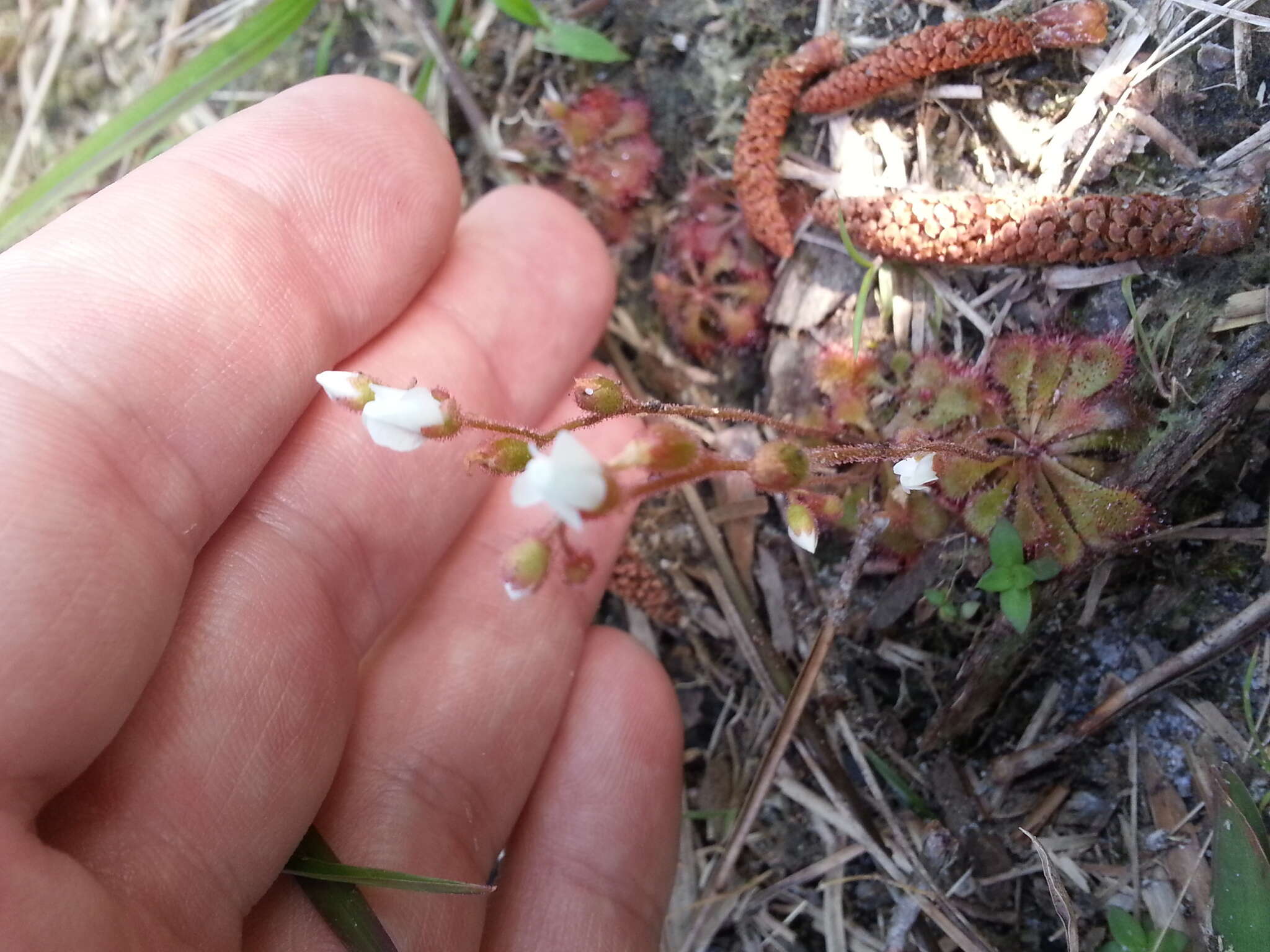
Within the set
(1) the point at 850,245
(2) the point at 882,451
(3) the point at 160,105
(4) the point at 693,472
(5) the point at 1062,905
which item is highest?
(3) the point at 160,105

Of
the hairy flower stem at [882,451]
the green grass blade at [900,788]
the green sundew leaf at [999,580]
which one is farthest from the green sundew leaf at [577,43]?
the green grass blade at [900,788]

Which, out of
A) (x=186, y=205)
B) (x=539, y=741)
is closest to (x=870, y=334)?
(x=539, y=741)

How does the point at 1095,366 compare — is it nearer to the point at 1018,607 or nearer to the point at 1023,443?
the point at 1023,443

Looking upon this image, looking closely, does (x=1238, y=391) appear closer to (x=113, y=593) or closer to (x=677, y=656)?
(x=677, y=656)

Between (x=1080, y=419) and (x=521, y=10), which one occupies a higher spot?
(x=521, y=10)

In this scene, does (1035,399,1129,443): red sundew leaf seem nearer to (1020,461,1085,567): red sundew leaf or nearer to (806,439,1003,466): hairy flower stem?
(1020,461,1085,567): red sundew leaf

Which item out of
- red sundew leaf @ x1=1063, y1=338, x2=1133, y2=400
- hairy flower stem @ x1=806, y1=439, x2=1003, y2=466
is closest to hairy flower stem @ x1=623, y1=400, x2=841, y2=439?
hairy flower stem @ x1=806, y1=439, x2=1003, y2=466

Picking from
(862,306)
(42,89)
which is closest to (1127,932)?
(862,306)
